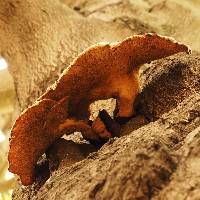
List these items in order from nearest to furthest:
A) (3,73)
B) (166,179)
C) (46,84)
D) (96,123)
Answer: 1. (166,179)
2. (96,123)
3. (46,84)
4. (3,73)

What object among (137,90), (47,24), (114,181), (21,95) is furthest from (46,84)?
(114,181)

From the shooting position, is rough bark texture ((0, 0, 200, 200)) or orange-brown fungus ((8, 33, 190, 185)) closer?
rough bark texture ((0, 0, 200, 200))

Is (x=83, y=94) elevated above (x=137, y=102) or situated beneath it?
elevated above

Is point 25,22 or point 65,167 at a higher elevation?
point 25,22

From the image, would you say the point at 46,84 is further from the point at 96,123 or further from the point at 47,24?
the point at 96,123
